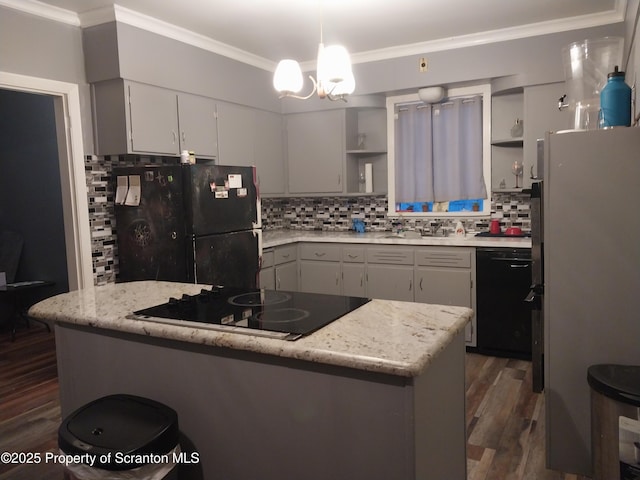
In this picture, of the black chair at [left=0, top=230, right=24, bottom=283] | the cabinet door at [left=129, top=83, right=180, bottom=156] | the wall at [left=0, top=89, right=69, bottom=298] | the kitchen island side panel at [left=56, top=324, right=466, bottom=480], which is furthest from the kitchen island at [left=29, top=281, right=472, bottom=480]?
the black chair at [left=0, top=230, right=24, bottom=283]

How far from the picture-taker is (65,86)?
3375mm

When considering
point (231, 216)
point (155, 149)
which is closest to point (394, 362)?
point (231, 216)

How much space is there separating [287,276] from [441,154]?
183 cm

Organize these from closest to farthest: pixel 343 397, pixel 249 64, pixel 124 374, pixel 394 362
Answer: pixel 394 362 < pixel 343 397 < pixel 124 374 < pixel 249 64

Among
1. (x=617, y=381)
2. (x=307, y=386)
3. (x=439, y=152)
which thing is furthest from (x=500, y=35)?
(x=307, y=386)

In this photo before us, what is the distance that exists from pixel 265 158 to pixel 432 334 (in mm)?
3663

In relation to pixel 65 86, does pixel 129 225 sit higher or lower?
lower

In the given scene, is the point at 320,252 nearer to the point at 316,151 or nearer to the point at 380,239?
the point at 380,239

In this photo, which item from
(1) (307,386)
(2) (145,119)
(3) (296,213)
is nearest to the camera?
(1) (307,386)

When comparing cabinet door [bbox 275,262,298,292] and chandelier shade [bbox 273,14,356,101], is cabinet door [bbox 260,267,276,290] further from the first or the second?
chandelier shade [bbox 273,14,356,101]

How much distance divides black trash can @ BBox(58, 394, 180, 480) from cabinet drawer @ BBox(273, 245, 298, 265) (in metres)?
2.87

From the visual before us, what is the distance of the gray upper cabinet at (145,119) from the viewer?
3.45 meters

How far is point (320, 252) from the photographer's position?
15.3 feet

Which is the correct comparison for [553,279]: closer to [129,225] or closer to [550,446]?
[550,446]
